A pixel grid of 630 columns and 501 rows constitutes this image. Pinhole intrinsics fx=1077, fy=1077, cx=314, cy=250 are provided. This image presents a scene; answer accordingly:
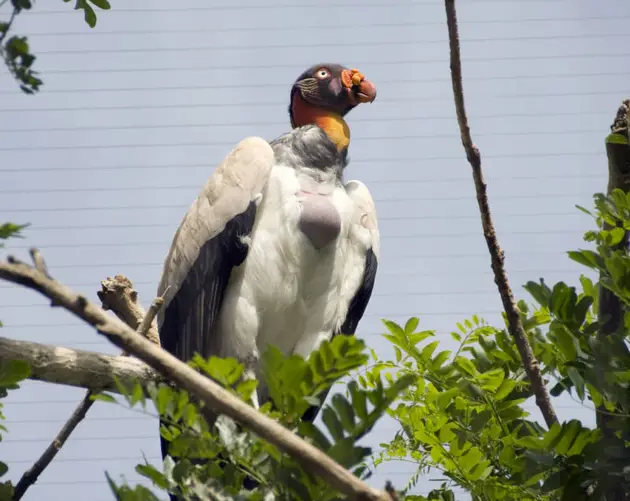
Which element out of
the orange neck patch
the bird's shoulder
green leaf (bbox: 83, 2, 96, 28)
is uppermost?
green leaf (bbox: 83, 2, 96, 28)

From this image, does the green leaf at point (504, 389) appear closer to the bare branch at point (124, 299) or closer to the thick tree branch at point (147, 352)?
the bare branch at point (124, 299)

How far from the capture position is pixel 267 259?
367cm

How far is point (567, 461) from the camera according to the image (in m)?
2.66

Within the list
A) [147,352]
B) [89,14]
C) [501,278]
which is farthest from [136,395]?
[89,14]

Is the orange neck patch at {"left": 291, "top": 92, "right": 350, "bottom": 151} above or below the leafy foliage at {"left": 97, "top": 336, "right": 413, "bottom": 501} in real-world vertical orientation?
above

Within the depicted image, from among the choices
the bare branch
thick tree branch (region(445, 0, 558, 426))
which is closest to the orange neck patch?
the bare branch

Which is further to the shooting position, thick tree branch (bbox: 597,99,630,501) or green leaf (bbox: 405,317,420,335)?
green leaf (bbox: 405,317,420,335)

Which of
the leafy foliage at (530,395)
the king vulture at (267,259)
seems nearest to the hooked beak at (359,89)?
the king vulture at (267,259)

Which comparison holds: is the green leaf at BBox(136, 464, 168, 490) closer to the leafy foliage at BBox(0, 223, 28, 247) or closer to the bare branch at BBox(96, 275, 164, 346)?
the leafy foliage at BBox(0, 223, 28, 247)

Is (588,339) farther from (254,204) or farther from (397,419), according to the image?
(254,204)

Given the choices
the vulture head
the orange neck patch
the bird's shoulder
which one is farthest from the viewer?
the vulture head

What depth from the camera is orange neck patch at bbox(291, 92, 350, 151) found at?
4199 mm

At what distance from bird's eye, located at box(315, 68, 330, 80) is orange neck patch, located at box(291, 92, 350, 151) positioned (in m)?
0.12

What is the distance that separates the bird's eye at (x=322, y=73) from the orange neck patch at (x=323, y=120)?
0.12m
